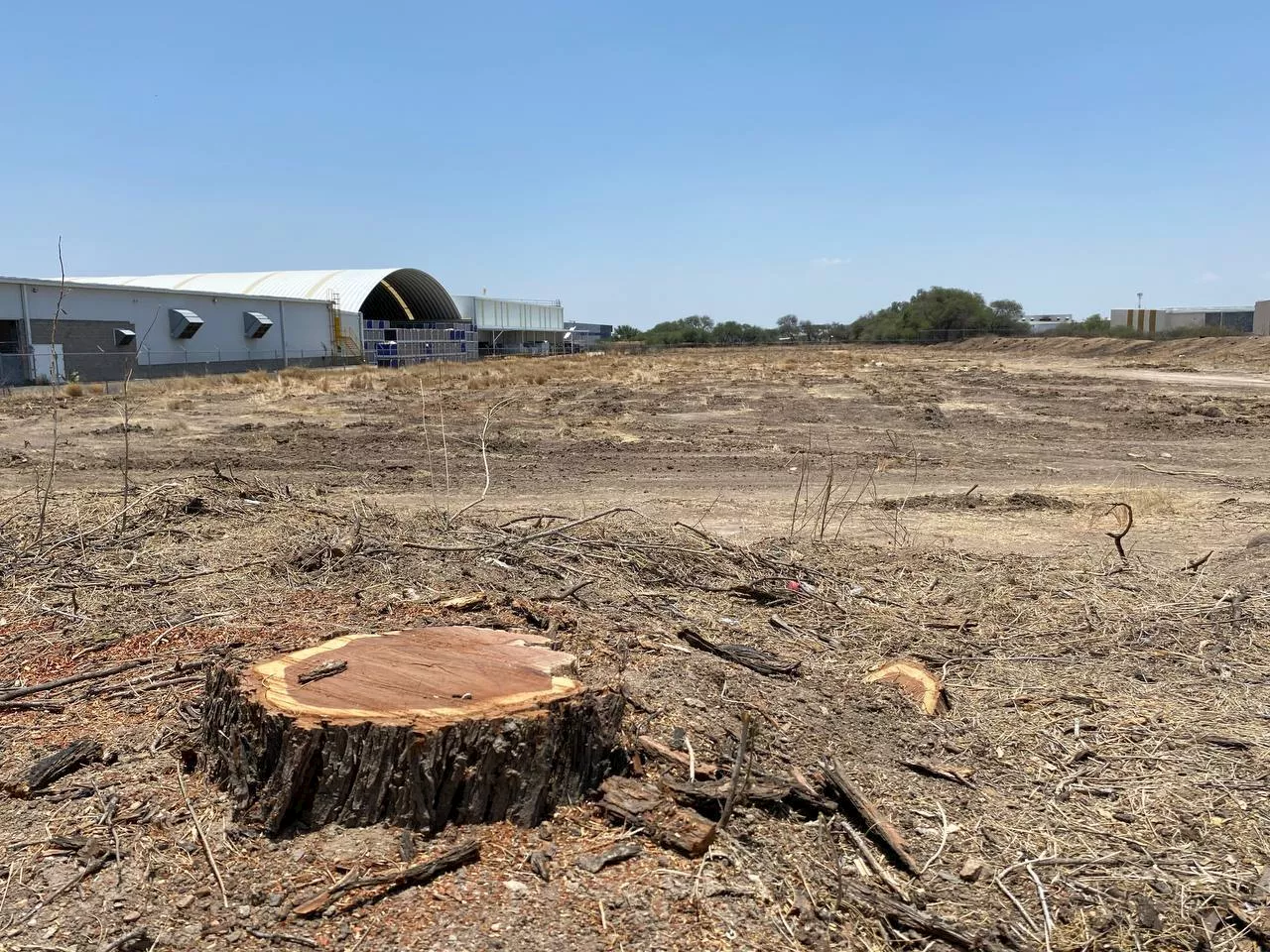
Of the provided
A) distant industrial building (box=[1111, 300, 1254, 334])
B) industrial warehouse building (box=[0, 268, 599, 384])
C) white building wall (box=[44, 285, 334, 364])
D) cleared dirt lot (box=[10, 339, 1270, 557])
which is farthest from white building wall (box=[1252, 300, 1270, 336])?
white building wall (box=[44, 285, 334, 364])

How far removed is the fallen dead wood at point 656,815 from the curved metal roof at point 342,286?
60312 millimetres

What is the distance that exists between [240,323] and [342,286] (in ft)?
50.0

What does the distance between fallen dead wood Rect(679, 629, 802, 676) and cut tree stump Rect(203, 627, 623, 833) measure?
1632 millimetres

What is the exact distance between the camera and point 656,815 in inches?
143

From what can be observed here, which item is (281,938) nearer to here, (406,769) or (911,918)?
(406,769)

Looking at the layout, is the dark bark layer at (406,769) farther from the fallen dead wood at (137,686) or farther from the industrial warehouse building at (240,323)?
the industrial warehouse building at (240,323)

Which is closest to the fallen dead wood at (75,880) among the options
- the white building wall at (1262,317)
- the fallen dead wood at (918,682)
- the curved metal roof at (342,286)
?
the fallen dead wood at (918,682)

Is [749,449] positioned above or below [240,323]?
below

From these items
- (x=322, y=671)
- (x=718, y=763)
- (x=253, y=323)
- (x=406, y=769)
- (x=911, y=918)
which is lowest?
(x=911, y=918)

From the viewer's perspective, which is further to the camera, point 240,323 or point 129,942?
point 240,323

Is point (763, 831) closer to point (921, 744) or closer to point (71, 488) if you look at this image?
point (921, 744)

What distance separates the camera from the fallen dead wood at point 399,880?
10.3 feet

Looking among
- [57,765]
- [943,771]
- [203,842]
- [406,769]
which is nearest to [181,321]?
[57,765]

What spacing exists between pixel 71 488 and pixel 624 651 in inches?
450
